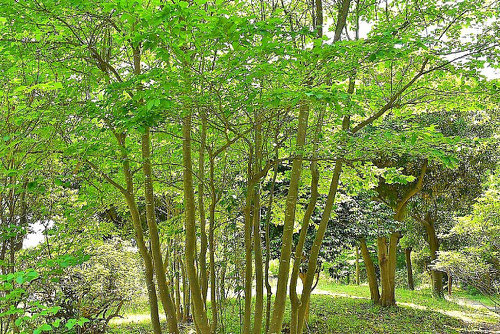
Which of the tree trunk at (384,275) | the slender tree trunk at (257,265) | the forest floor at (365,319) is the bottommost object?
the forest floor at (365,319)

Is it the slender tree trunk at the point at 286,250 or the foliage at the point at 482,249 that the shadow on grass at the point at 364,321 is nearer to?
the foliage at the point at 482,249

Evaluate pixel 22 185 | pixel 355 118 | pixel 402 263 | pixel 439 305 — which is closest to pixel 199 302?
pixel 22 185

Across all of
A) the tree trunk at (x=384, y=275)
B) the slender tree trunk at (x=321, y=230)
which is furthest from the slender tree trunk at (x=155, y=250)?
the tree trunk at (x=384, y=275)

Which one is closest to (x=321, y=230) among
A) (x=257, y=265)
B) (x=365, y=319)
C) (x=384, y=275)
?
(x=257, y=265)

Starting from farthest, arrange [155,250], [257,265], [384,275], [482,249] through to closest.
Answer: [384,275] < [482,249] < [257,265] < [155,250]

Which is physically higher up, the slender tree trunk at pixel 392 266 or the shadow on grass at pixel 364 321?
the slender tree trunk at pixel 392 266

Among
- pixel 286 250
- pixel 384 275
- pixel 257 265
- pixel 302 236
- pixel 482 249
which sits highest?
pixel 302 236

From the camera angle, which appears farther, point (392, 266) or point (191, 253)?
point (392, 266)

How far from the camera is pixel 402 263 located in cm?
2103

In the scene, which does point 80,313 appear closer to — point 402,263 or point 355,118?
point 355,118

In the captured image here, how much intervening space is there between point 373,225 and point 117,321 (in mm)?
6023

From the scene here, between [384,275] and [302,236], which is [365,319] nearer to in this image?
[384,275]

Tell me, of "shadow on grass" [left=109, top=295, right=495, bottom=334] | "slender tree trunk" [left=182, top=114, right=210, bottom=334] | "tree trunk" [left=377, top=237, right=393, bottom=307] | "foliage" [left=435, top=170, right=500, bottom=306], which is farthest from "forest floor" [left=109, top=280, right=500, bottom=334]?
"slender tree trunk" [left=182, top=114, right=210, bottom=334]

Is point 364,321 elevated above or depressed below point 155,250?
below
